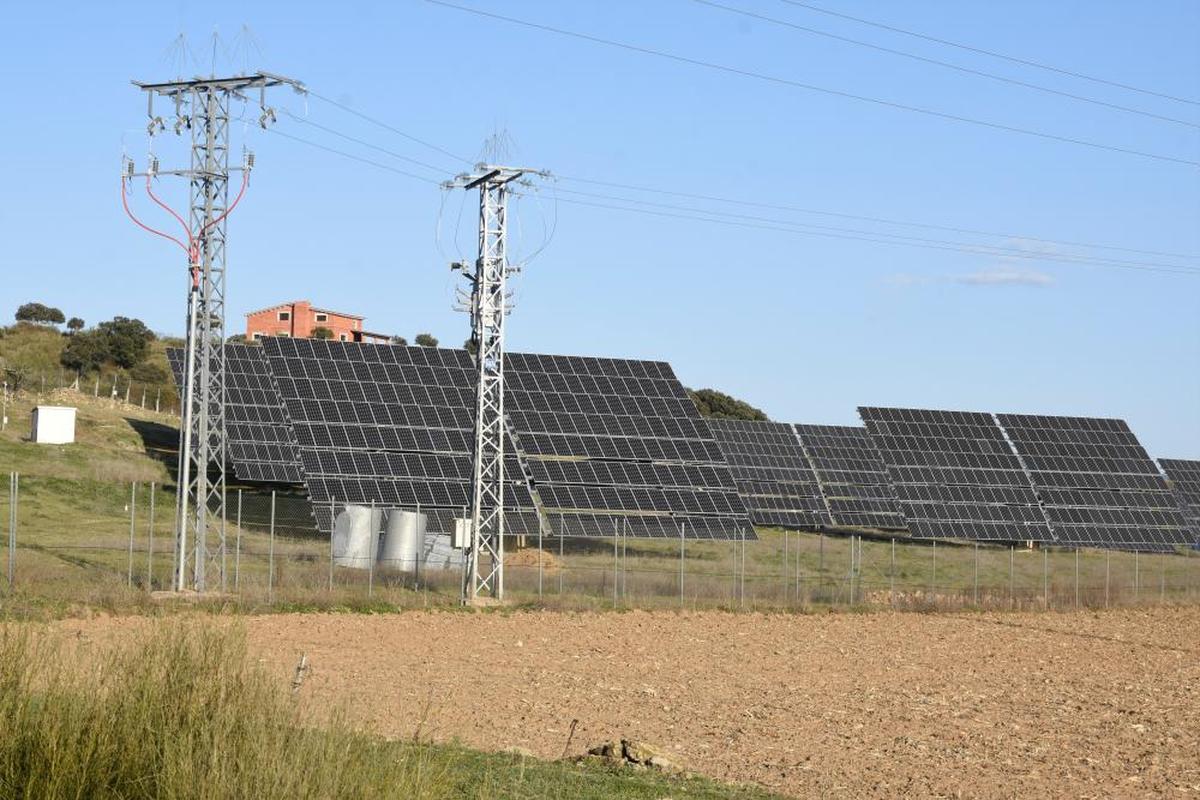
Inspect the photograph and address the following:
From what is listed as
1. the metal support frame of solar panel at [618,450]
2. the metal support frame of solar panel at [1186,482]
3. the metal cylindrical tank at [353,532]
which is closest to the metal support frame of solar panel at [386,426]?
the metal cylindrical tank at [353,532]

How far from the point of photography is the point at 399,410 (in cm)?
4631

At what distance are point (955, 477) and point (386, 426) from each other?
77.8ft

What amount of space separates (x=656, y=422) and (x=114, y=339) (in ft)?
185

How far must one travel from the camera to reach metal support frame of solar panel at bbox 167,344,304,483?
4581 cm

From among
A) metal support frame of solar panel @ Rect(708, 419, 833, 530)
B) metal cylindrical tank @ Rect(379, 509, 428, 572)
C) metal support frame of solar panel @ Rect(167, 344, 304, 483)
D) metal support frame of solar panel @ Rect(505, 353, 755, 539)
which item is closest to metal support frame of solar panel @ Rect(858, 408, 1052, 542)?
metal support frame of solar panel @ Rect(708, 419, 833, 530)

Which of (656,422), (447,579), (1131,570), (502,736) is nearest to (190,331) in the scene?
(447,579)

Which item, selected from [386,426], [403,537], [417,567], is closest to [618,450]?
[386,426]

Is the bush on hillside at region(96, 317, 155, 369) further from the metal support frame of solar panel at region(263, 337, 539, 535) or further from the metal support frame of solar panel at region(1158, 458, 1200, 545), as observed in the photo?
the metal support frame of solar panel at region(1158, 458, 1200, 545)

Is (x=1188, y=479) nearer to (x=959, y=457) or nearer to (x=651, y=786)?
(x=959, y=457)

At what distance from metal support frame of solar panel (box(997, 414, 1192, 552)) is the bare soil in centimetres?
2160

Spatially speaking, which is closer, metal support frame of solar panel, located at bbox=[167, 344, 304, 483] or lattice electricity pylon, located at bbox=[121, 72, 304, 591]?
lattice electricity pylon, located at bbox=[121, 72, 304, 591]

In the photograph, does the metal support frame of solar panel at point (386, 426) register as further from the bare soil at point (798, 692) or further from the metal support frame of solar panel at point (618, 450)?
Answer: the bare soil at point (798, 692)

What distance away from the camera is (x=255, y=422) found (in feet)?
158

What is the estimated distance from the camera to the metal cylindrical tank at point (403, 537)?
1503 inches
